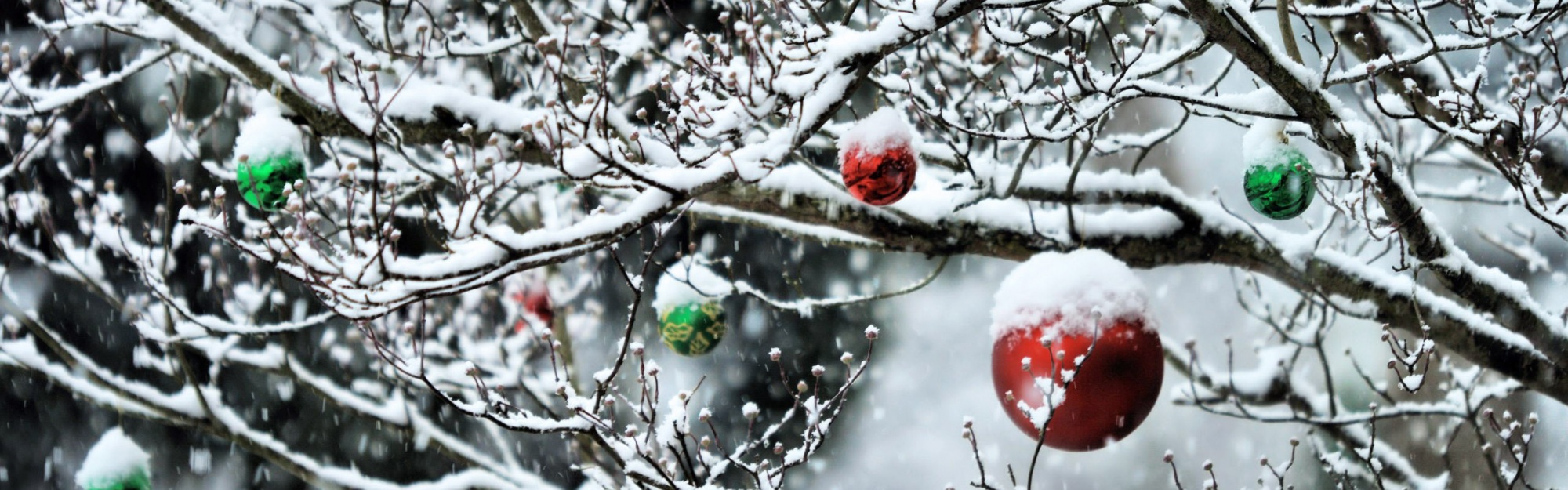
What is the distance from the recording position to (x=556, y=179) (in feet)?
9.52

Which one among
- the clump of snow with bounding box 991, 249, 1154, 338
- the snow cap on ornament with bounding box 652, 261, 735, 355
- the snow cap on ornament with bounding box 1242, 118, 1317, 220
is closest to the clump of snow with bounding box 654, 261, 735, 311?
the snow cap on ornament with bounding box 652, 261, 735, 355

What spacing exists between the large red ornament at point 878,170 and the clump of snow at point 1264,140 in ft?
3.01

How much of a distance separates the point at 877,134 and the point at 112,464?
327 centimetres

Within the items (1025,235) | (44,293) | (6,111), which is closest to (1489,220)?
(1025,235)

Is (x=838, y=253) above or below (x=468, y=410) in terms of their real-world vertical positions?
above

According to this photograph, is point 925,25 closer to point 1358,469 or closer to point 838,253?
point 1358,469

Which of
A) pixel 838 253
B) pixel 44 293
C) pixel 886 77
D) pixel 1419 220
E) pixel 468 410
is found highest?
pixel 838 253

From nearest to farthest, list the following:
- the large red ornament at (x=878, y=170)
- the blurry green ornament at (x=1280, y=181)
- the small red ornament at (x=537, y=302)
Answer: the large red ornament at (x=878, y=170) → the blurry green ornament at (x=1280, y=181) → the small red ornament at (x=537, y=302)

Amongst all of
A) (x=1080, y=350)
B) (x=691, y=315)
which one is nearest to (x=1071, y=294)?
(x=1080, y=350)

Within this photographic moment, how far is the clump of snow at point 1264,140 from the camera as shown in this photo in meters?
2.44

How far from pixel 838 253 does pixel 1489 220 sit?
6483 millimetres

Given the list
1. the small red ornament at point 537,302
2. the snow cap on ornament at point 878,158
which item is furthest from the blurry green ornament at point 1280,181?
the small red ornament at point 537,302

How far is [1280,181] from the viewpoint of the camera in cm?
239

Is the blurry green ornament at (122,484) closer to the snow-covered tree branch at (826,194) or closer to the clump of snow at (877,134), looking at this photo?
the snow-covered tree branch at (826,194)
